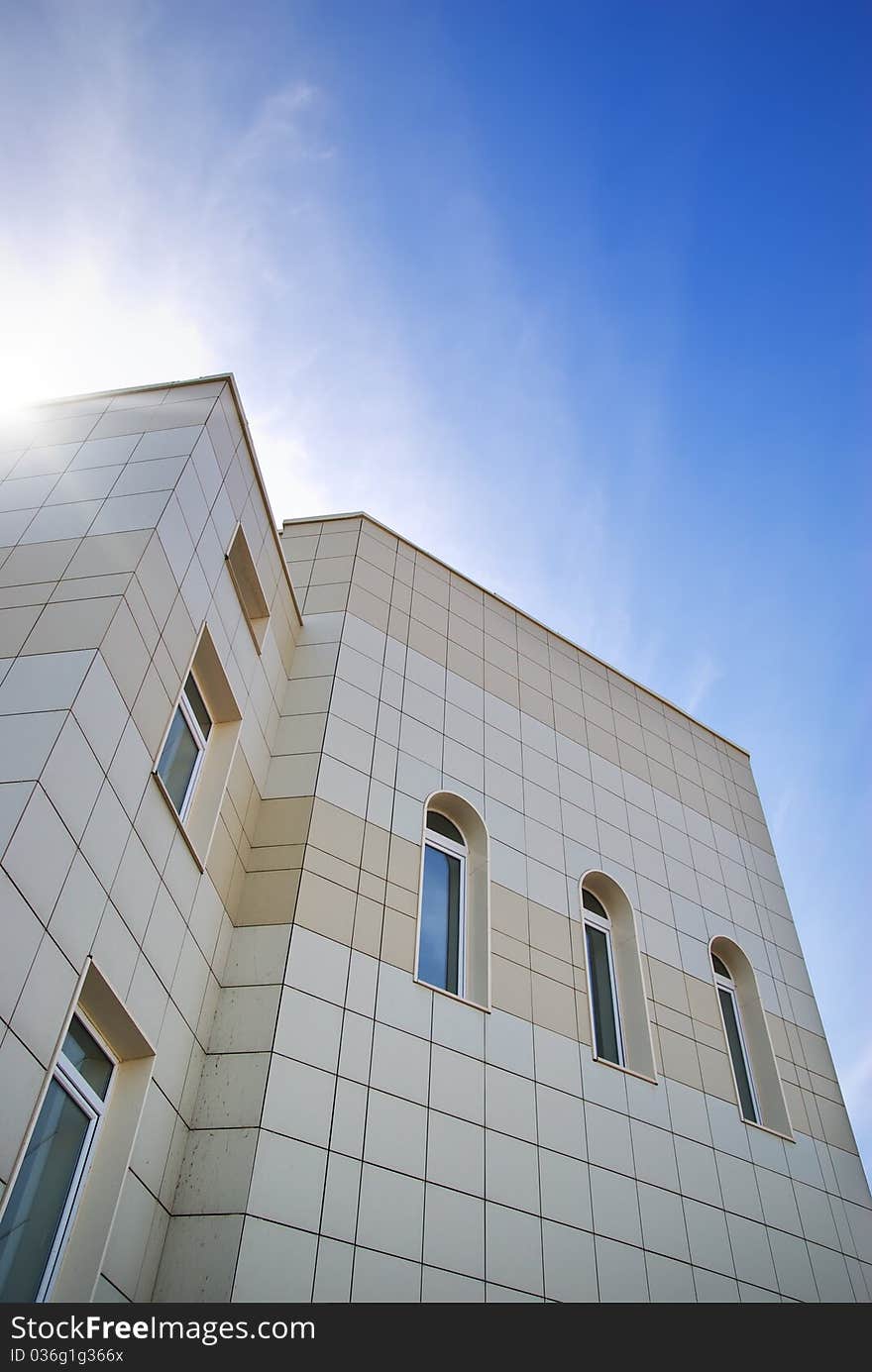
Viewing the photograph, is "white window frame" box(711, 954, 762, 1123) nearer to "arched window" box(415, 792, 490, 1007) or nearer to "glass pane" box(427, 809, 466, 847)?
"arched window" box(415, 792, 490, 1007)

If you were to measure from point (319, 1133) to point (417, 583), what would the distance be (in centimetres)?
708

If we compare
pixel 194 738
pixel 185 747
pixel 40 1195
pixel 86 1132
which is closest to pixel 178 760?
pixel 185 747

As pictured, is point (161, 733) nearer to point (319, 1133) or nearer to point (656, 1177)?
point (319, 1133)

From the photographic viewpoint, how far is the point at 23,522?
298 inches

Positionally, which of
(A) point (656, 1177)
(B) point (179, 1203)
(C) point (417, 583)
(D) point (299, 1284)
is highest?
(C) point (417, 583)

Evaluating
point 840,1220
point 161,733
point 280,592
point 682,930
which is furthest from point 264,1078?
point 840,1220

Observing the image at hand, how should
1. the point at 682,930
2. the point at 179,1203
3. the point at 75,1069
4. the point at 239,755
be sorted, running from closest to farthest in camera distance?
the point at 75,1069
the point at 179,1203
the point at 239,755
the point at 682,930

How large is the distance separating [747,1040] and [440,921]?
5011 mm

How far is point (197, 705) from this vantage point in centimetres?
856

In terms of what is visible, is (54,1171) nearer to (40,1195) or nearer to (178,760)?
(40,1195)

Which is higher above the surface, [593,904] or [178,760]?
[593,904]

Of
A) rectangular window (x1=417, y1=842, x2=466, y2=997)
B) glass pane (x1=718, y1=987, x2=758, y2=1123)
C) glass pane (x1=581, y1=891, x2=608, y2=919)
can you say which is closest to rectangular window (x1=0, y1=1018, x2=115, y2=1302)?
rectangular window (x1=417, y1=842, x2=466, y2=997)

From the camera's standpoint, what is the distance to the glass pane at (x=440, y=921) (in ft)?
30.0

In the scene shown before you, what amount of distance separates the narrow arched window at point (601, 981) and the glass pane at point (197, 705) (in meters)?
4.80
